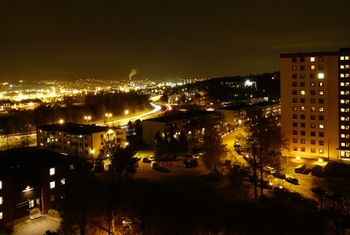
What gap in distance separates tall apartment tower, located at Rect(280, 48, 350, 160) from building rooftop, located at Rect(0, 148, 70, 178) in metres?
9.49

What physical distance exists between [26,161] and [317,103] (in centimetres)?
1101

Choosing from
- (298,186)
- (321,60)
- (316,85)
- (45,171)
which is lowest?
(298,186)

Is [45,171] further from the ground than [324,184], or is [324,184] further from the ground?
[45,171]

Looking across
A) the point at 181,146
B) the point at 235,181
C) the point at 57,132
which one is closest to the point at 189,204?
the point at 235,181

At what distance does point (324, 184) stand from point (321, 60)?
571cm

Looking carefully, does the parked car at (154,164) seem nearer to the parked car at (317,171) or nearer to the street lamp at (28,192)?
the street lamp at (28,192)

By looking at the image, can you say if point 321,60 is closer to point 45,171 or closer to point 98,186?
point 98,186

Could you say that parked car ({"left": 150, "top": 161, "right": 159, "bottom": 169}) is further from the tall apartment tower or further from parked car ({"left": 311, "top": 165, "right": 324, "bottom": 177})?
the tall apartment tower

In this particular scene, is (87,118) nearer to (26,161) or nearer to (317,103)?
(26,161)

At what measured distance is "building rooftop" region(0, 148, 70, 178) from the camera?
9133 millimetres

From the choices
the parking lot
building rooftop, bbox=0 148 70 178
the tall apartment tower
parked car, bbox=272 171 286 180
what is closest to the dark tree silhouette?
building rooftop, bbox=0 148 70 178

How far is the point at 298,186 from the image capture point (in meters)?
10.9

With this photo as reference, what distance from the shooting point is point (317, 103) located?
576 inches

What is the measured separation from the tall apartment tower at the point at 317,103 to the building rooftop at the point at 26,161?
9.49m
